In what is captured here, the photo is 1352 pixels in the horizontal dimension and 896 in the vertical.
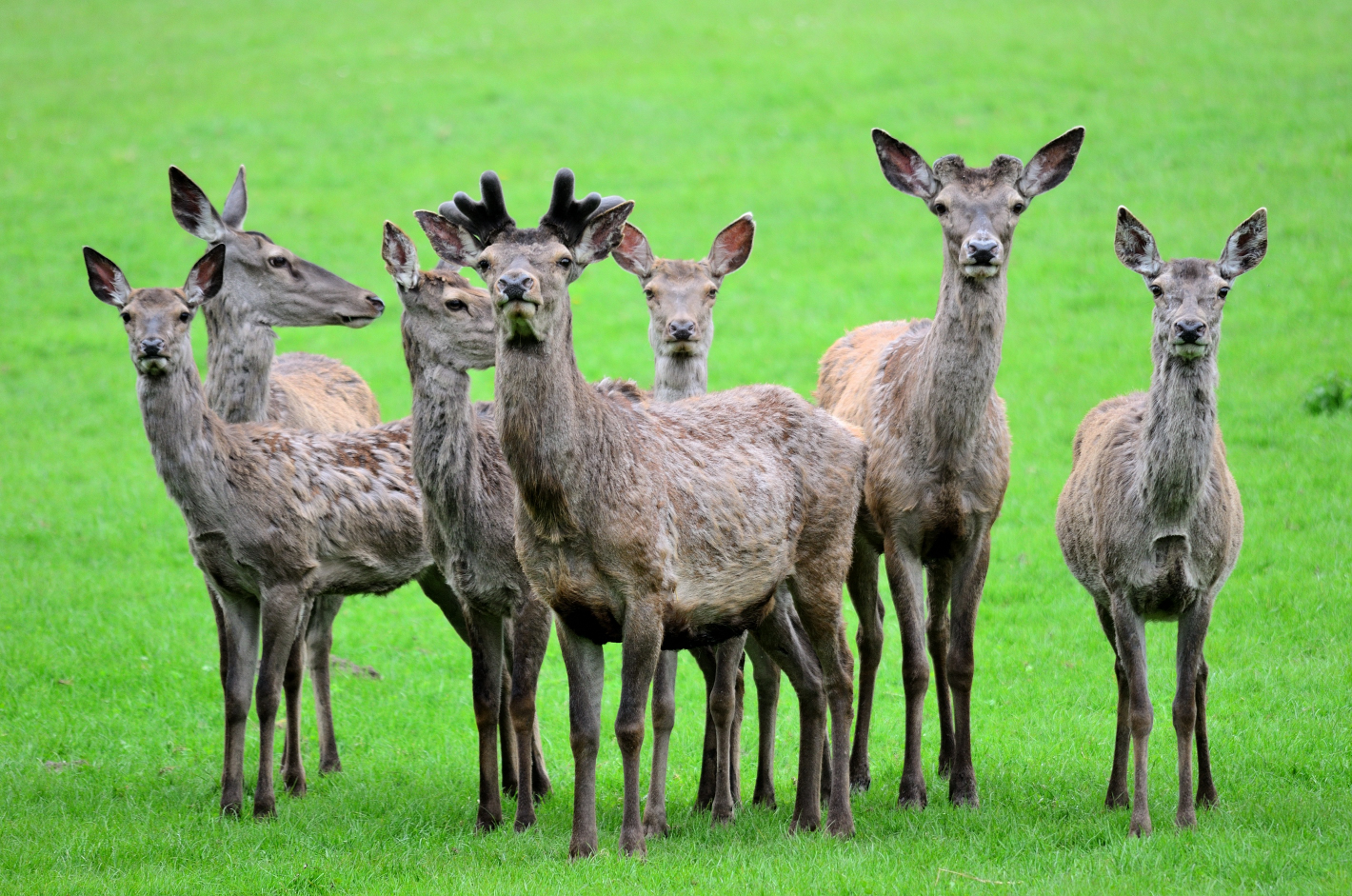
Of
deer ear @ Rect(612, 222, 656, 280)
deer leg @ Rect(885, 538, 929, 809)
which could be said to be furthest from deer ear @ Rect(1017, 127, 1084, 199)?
deer ear @ Rect(612, 222, 656, 280)

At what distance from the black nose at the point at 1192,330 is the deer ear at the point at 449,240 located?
376 centimetres

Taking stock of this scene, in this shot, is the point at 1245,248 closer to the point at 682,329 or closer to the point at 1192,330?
the point at 1192,330

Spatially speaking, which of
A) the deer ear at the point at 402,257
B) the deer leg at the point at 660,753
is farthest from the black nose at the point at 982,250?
the deer ear at the point at 402,257

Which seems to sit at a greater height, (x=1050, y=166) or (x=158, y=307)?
(x=1050, y=166)

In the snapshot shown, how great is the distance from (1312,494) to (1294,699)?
13.5 feet

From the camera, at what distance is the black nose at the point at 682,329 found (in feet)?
30.0

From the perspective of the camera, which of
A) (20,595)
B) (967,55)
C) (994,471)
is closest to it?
(994,471)

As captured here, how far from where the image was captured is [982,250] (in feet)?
26.6

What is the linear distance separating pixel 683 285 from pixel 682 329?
571 mm

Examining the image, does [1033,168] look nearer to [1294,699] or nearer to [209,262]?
[1294,699]

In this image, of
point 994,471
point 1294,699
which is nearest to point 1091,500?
point 994,471

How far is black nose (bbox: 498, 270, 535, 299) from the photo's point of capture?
6797mm

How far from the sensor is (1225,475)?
7.99 metres

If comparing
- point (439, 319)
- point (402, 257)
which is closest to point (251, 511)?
point (439, 319)
